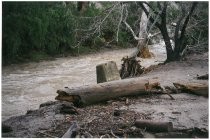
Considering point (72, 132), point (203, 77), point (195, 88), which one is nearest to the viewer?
point (72, 132)

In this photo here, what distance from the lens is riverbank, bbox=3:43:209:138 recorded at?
5.26 metres

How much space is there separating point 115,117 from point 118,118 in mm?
66

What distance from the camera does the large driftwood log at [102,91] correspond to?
6.53m

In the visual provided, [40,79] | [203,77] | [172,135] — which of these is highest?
[203,77]

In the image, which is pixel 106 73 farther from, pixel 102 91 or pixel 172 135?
pixel 172 135

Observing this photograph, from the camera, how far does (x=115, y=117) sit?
587 centimetres

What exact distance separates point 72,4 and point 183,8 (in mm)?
10644

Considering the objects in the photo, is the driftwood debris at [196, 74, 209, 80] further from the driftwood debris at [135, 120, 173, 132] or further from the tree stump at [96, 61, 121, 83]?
the driftwood debris at [135, 120, 173, 132]

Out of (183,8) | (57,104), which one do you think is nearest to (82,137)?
(57,104)

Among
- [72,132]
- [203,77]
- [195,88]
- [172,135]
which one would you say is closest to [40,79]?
[203,77]

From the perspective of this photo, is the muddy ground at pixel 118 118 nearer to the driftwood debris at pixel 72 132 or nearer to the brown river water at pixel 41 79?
the driftwood debris at pixel 72 132

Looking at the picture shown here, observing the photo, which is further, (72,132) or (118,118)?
(118,118)

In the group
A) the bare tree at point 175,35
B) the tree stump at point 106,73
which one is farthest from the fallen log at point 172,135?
the bare tree at point 175,35

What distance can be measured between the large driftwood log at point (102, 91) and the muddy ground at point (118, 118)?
100 mm
